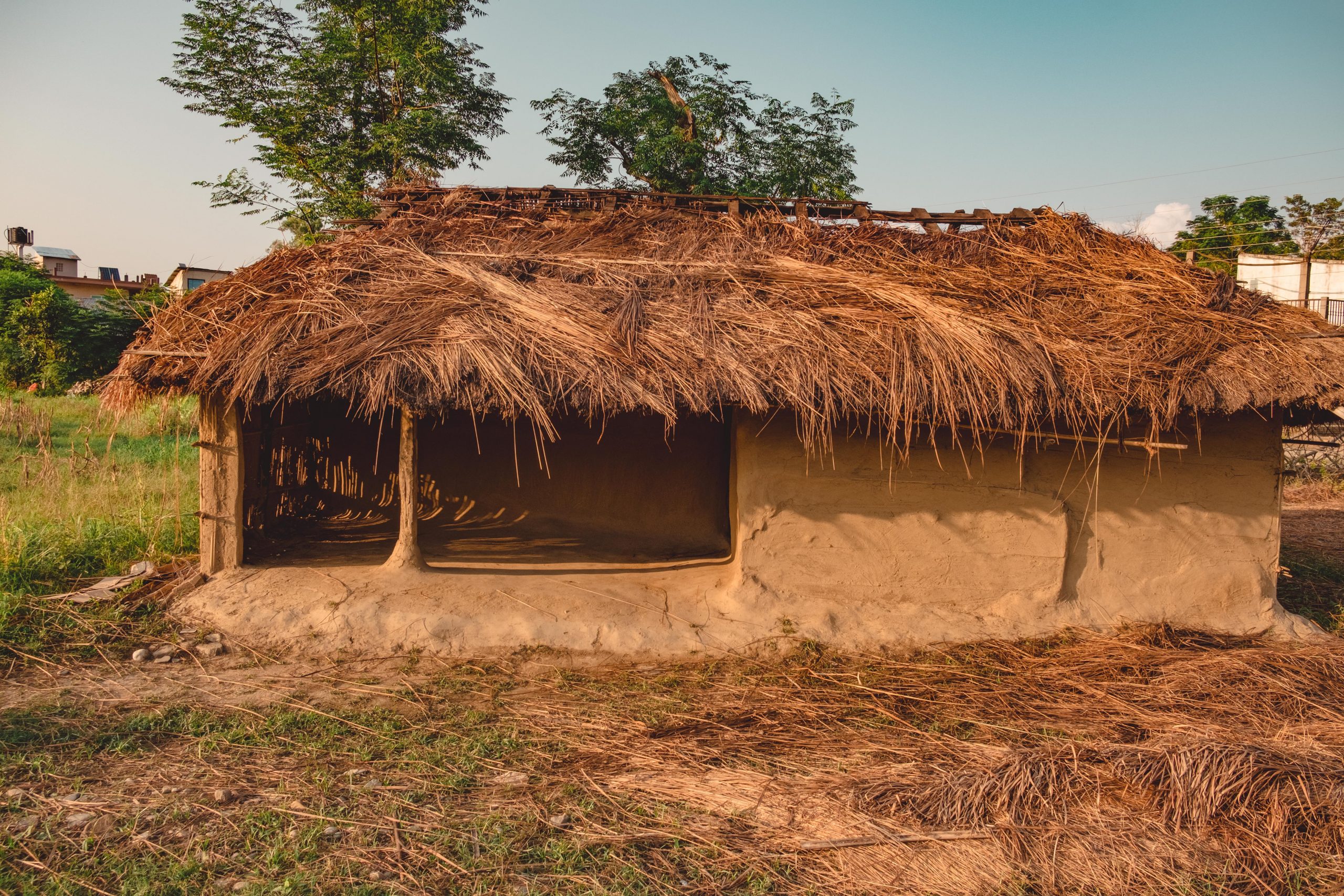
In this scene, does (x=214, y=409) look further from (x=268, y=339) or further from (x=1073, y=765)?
(x=1073, y=765)

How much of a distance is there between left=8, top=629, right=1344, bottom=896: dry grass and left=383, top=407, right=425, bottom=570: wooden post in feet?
2.71

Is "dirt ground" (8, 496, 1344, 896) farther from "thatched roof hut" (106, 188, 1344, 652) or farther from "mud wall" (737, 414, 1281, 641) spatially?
"thatched roof hut" (106, 188, 1344, 652)

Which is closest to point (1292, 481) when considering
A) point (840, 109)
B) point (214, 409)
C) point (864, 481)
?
point (840, 109)

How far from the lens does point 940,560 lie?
562 centimetres

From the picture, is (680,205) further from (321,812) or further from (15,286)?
(15,286)

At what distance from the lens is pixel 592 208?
719 centimetres

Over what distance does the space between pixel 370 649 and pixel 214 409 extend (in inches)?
75.6

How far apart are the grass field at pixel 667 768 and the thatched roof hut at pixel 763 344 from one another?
1.17 meters

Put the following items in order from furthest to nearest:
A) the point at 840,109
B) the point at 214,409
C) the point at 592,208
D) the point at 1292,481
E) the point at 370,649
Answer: the point at 840,109
the point at 1292,481
the point at 592,208
the point at 214,409
the point at 370,649

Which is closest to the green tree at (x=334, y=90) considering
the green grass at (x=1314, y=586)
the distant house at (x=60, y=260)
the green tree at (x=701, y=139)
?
the green tree at (x=701, y=139)

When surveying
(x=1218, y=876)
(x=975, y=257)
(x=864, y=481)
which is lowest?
(x=1218, y=876)

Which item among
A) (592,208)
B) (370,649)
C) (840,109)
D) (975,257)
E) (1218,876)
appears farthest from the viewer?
(840,109)

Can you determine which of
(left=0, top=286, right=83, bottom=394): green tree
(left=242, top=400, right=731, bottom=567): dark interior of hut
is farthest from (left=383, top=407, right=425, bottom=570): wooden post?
(left=0, top=286, right=83, bottom=394): green tree

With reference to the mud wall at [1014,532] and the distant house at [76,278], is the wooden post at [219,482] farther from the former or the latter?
the distant house at [76,278]
